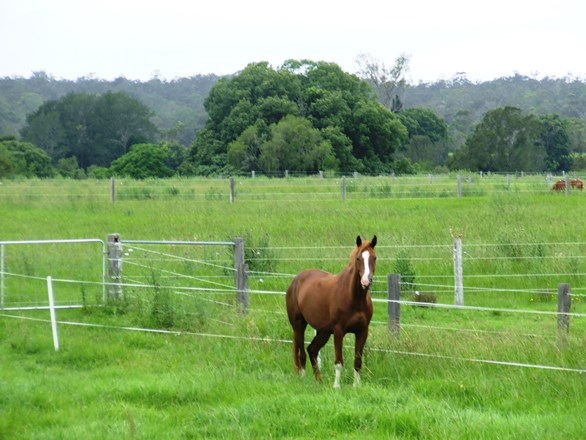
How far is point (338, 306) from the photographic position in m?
9.60

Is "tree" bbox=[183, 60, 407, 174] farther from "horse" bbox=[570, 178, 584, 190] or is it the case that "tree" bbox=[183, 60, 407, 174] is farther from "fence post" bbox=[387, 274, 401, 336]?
"fence post" bbox=[387, 274, 401, 336]

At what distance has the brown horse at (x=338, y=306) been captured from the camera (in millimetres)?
9352

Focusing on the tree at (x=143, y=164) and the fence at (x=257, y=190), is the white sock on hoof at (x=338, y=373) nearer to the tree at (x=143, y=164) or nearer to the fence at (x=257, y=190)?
the fence at (x=257, y=190)

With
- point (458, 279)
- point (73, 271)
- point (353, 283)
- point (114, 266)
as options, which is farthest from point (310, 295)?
point (73, 271)

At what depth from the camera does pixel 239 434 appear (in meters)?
7.89

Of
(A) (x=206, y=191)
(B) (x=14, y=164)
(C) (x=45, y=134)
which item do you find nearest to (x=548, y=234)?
(A) (x=206, y=191)

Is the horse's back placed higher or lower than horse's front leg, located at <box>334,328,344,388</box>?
higher

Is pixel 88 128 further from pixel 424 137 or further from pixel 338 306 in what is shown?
pixel 338 306

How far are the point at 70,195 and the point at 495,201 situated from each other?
15679mm

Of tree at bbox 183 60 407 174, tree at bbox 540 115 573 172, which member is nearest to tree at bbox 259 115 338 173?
tree at bbox 183 60 407 174

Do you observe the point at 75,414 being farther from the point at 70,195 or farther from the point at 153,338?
the point at 70,195

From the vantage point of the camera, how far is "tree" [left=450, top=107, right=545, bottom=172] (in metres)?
64.4

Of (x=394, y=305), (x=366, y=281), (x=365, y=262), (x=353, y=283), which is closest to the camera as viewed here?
(x=366, y=281)

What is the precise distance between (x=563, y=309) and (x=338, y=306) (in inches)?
113
